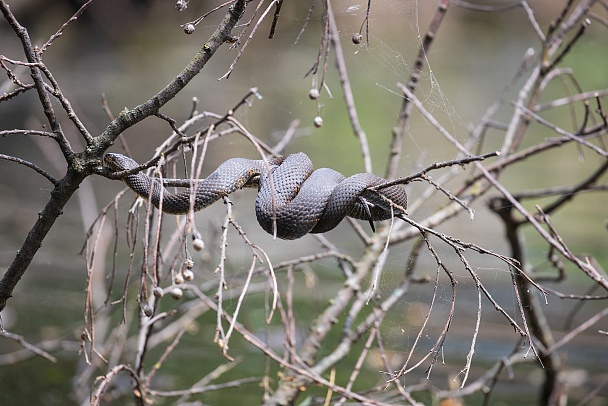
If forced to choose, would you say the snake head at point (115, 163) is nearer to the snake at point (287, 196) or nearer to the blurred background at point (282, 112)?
the snake at point (287, 196)

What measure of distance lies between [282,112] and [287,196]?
3057 millimetres

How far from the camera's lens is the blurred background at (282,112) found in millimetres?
1738

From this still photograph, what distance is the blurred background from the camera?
1.74 m

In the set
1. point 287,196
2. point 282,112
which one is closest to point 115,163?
point 287,196

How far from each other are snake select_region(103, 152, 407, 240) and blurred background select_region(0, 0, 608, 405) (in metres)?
0.17

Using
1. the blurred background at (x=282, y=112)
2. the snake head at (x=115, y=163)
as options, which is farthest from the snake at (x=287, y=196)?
the blurred background at (x=282, y=112)

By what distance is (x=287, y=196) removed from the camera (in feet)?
3.23

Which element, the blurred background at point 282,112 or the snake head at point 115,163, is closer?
the snake head at point 115,163

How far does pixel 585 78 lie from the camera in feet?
20.2

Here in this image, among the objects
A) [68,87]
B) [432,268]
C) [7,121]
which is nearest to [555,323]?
[432,268]

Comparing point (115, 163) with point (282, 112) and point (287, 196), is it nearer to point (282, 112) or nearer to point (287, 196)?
point (287, 196)

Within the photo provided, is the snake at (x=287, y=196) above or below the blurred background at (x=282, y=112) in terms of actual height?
below

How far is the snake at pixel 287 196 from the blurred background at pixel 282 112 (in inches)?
6.8

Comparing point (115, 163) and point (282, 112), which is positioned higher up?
point (282, 112)
